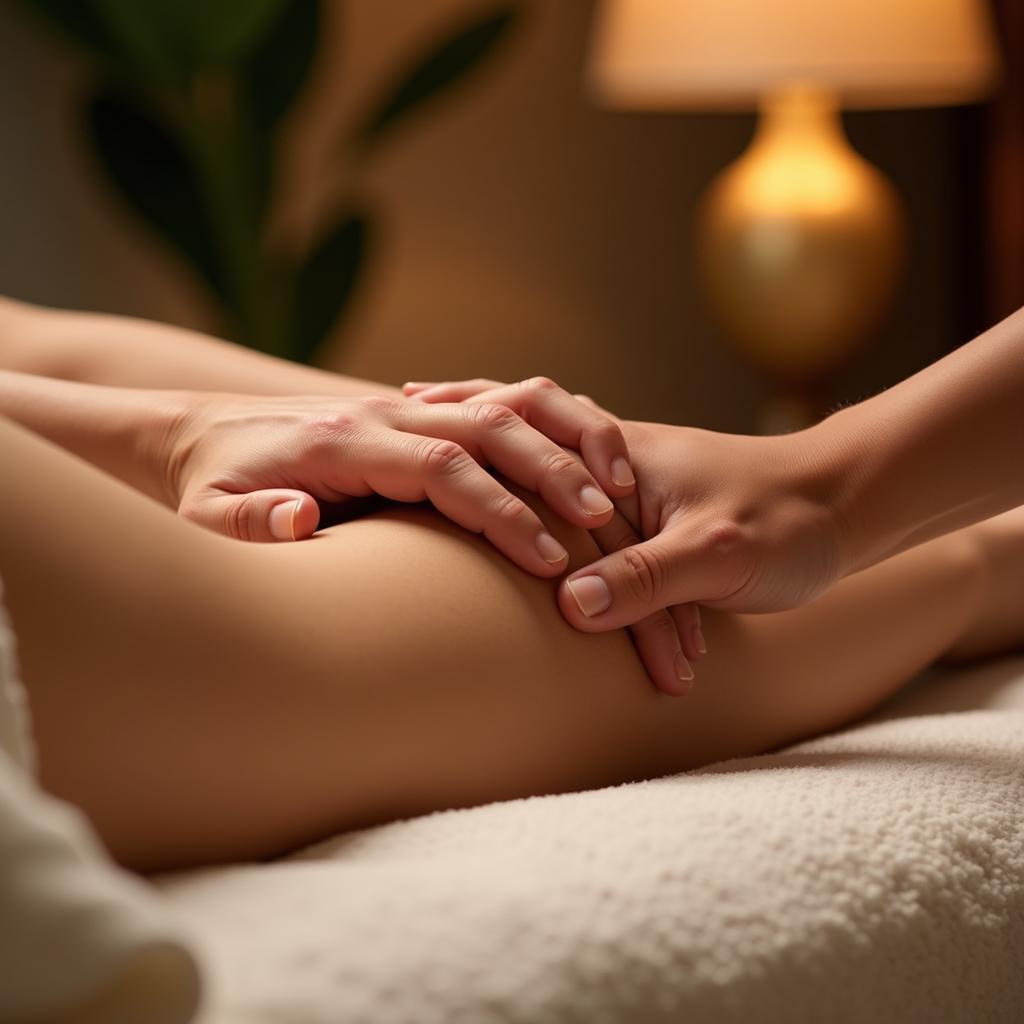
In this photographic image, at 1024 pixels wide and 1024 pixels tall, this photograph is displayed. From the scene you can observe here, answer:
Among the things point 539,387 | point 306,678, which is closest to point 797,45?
point 539,387

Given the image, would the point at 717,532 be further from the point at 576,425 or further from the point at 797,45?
the point at 797,45

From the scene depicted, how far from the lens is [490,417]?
23.4 inches

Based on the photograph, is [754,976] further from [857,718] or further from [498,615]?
[857,718]

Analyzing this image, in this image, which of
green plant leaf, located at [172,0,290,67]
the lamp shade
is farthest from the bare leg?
green plant leaf, located at [172,0,290,67]

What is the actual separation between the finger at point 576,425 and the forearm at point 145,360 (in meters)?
0.17

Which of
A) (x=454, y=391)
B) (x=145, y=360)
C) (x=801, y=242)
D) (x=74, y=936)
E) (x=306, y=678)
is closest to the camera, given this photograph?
(x=74, y=936)

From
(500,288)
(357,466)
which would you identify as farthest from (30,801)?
(500,288)

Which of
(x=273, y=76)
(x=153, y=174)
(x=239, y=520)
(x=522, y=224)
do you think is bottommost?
(x=522, y=224)

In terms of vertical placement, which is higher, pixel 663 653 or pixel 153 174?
pixel 663 653

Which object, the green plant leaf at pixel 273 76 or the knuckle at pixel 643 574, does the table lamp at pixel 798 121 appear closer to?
the green plant leaf at pixel 273 76

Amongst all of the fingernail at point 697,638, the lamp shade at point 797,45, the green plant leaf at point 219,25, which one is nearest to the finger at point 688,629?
the fingernail at point 697,638

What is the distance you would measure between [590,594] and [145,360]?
0.42 metres

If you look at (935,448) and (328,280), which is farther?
(328,280)

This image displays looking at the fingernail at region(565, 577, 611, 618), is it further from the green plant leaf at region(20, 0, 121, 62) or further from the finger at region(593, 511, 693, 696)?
the green plant leaf at region(20, 0, 121, 62)
